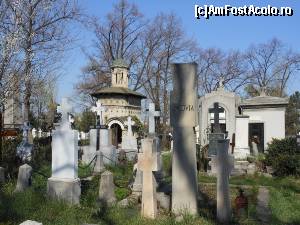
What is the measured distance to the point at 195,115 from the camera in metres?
7.39

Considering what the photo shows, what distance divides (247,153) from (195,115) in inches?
456

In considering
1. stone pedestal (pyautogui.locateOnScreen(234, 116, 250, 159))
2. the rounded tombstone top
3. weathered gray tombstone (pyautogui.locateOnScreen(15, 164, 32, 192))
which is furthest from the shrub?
the rounded tombstone top

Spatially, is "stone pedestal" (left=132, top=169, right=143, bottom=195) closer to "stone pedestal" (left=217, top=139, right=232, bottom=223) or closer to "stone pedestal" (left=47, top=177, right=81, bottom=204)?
"stone pedestal" (left=47, top=177, right=81, bottom=204)

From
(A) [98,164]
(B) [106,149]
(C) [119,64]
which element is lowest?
(A) [98,164]

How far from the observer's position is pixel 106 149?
16672mm

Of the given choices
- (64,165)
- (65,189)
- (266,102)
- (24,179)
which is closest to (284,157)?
(64,165)

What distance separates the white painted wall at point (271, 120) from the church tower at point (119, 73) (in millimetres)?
19587

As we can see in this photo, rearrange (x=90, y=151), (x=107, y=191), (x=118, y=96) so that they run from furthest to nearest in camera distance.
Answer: (x=118, y=96), (x=90, y=151), (x=107, y=191)

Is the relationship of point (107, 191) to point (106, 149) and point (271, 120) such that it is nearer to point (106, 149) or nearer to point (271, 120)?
point (106, 149)

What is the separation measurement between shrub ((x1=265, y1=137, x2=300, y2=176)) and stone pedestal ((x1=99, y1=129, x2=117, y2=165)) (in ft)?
19.2

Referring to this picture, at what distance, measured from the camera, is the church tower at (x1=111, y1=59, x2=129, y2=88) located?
40281 mm

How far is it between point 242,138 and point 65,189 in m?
11.9

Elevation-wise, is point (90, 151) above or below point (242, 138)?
below

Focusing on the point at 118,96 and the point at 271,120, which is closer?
the point at 271,120
